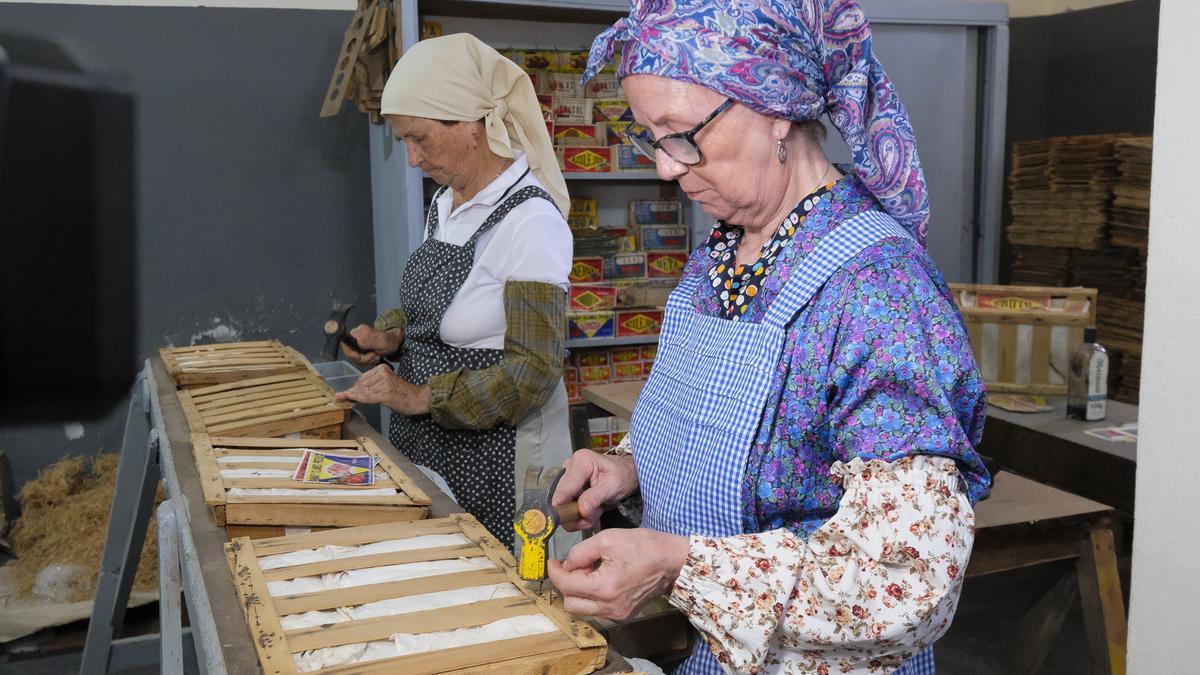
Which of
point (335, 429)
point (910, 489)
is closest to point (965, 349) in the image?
point (910, 489)

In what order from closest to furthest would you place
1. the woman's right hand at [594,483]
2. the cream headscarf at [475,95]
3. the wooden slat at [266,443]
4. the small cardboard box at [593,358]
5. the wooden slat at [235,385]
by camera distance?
1. the woman's right hand at [594,483]
2. the wooden slat at [266,443]
3. the cream headscarf at [475,95]
4. the wooden slat at [235,385]
5. the small cardboard box at [593,358]

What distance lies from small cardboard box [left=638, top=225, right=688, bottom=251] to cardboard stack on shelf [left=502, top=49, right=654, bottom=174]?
333 millimetres

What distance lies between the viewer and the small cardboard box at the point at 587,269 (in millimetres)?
4355

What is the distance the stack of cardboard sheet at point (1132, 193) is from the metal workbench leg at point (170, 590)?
495 cm

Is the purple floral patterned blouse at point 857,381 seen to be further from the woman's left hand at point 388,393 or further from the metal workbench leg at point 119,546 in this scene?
the metal workbench leg at point 119,546

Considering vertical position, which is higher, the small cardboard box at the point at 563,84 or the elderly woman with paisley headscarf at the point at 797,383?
the small cardboard box at the point at 563,84

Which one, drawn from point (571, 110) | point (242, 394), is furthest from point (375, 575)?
point (571, 110)

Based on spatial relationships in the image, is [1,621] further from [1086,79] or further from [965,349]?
[1086,79]

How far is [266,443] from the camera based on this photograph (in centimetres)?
199

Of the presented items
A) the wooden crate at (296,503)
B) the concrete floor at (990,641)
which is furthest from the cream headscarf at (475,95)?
the concrete floor at (990,641)

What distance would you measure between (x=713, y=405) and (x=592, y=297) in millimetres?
3007

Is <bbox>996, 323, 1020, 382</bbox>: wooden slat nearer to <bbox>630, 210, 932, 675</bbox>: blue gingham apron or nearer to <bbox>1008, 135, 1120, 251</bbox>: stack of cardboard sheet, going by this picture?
<bbox>630, 210, 932, 675</bbox>: blue gingham apron

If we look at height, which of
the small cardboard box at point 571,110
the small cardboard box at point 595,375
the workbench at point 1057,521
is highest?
the small cardboard box at point 571,110

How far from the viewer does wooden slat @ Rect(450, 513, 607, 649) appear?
1.16 m
